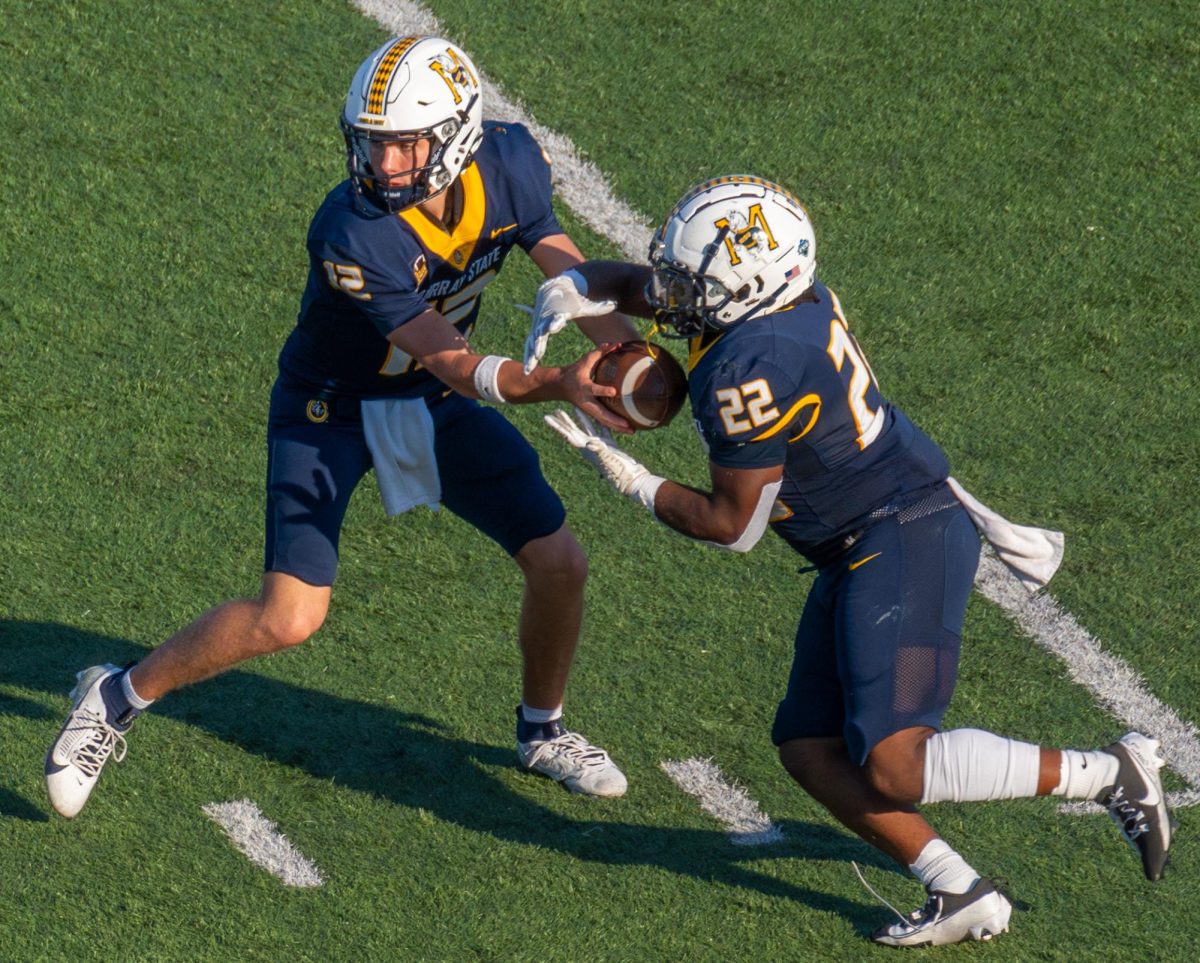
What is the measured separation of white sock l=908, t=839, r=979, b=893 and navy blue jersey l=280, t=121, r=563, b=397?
6.02 ft

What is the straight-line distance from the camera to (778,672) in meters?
5.43

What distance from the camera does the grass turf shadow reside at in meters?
4.65

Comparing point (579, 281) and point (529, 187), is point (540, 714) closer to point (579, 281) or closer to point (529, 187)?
point (579, 281)

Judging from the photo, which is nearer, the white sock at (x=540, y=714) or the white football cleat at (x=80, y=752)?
the white football cleat at (x=80, y=752)

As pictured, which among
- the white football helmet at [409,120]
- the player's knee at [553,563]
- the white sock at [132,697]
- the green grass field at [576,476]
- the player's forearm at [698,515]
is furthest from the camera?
the player's knee at [553,563]

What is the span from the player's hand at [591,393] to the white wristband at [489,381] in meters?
0.20

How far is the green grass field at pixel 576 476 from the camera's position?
14.7 ft

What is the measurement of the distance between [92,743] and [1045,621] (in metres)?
3.00

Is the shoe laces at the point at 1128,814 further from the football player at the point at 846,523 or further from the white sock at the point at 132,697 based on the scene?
the white sock at the point at 132,697

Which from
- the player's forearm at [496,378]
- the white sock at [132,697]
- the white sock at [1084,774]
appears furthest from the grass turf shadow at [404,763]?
the player's forearm at [496,378]

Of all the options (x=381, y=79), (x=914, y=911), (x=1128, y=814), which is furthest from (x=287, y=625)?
(x=1128, y=814)

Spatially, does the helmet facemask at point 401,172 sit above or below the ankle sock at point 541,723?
above

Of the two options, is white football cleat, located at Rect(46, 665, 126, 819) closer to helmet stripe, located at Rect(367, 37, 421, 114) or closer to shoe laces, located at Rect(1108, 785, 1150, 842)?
helmet stripe, located at Rect(367, 37, 421, 114)

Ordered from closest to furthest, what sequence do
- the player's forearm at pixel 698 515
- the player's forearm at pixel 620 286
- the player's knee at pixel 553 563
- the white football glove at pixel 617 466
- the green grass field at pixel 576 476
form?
1. the player's forearm at pixel 698 515
2. the white football glove at pixel 617 466
3. the green grass field at pixel 576 476
4. the player's forearm at pixel 620 286
5. the player's knee at pixel 553 563
